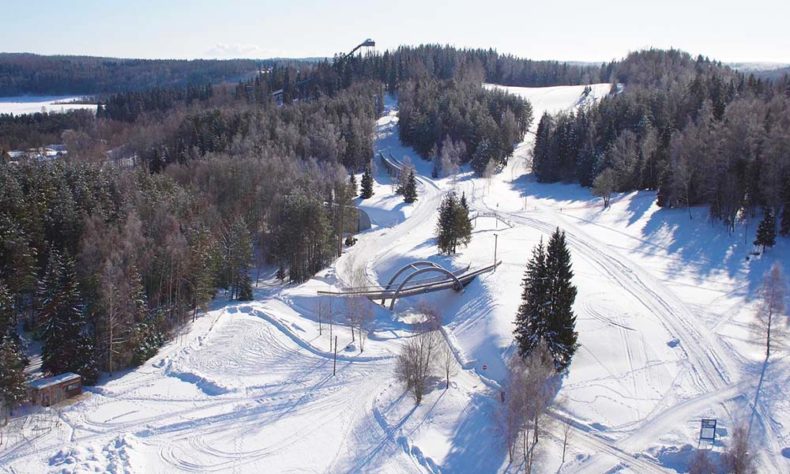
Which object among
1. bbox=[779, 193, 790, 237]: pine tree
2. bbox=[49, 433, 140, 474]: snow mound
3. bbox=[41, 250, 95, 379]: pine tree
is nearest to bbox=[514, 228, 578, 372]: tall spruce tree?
bbox=[49, 433, 140, 474]: snow mound

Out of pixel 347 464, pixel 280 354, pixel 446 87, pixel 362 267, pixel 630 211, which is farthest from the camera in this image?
pixel 446 87

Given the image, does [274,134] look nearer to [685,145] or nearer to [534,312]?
[685,145]

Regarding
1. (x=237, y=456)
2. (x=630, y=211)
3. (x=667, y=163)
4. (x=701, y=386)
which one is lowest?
(x=237, y=456)

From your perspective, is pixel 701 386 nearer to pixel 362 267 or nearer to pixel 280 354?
pixel 280 354

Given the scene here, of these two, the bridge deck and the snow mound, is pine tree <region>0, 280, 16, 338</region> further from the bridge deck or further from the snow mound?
the bridge deck

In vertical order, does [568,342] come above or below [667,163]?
below

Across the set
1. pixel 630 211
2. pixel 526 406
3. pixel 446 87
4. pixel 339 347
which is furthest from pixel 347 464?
pixel 446 87

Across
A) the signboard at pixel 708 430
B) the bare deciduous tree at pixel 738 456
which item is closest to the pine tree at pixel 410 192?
the signboard at pixel 708 430
